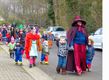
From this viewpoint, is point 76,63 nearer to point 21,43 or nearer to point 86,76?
point 86,76

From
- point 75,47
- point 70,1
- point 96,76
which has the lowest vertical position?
point 96,76

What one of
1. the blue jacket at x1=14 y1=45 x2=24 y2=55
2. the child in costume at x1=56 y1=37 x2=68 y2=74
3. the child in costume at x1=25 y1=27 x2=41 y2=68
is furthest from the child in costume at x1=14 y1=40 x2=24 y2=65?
the child in costume at x1=56 y1=37 x2=68 y2=74

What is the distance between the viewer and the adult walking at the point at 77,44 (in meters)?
12.1

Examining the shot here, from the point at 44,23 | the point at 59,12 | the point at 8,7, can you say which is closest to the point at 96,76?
the point at 59,12

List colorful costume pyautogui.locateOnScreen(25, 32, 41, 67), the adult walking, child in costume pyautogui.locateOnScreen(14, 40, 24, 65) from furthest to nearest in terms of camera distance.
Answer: child in costume pyautogui.locateOnScreen(14, 40, 24, 65)
colorful costume pyautogui.locateOnScreen(25, 32, 41, 67)
the adult walking

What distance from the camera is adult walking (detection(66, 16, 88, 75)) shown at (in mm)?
12086

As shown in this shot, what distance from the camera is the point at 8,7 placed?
261ft

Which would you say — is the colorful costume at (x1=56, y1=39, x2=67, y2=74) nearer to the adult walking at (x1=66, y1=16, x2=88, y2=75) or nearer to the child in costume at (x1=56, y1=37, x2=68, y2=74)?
the child in costume at (x1=56, y1=37, x2=68, y2=74)

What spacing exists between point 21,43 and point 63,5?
29.9 m

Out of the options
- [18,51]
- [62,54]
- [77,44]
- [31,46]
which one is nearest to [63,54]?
[62,54]

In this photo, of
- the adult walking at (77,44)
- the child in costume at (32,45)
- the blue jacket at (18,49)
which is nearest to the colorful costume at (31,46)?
the child in costume at (32,45)

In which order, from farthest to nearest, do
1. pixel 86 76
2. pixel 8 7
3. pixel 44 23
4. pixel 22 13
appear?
1. pixel 8 7
2. pixel 22 13
3. pixel 44 23
4. pixel 86 76

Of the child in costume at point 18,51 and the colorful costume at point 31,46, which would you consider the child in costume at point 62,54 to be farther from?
the child in costume at point 18,51

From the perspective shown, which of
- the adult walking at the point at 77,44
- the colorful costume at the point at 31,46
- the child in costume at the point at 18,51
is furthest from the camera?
the child in costume at the point at 18,51
